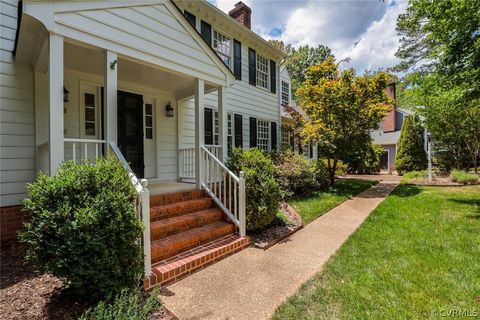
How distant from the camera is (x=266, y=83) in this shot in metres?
10.8

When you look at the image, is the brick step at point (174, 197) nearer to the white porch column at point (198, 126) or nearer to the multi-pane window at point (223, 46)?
the white porch column at point (198, 126)

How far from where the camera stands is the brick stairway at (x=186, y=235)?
3.62m

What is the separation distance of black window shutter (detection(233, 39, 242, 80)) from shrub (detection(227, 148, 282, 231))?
4.48 m

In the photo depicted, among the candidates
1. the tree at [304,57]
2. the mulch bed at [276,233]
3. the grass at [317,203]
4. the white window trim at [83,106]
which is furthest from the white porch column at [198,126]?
the tree at [304,57]

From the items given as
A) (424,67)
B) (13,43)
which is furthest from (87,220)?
(424,67)

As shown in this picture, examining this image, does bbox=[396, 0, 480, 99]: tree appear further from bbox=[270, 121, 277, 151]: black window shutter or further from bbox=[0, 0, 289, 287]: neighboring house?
bbox=[270, 121, 277, 151]: black window shutter

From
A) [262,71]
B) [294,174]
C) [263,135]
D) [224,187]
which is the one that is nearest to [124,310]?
[224,187]

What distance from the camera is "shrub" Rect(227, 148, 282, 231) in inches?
202

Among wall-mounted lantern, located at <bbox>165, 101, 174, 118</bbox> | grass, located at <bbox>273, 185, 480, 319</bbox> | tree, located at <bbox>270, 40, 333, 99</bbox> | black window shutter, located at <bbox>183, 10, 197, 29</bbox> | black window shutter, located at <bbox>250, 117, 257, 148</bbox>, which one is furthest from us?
tree, located at <bbox>270, 40, 333, 99</bbox>

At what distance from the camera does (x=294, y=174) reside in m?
8.51

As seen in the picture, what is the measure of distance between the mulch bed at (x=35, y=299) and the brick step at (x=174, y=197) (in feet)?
6.13

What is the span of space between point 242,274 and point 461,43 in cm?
791

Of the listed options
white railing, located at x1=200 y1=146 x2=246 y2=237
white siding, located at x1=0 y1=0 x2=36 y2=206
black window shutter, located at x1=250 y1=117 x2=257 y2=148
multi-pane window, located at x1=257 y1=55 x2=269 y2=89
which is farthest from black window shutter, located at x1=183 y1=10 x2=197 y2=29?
white railing, located at x1=200 y1=146 x2=246 y2=237

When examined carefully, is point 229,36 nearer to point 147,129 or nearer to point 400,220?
point 147,129
